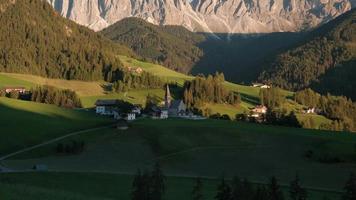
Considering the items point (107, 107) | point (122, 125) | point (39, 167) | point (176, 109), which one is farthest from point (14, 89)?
point (39, 167)

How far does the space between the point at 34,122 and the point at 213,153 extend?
36.9 metres

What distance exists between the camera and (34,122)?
118562 millimetres

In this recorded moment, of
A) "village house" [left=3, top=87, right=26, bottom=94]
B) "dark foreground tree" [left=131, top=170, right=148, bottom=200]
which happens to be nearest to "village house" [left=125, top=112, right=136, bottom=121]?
"village house" [left=3, top=87, right=26, bottom=94]

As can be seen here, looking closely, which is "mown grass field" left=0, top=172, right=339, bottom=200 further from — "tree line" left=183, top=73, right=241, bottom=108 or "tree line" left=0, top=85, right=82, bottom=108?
"tree line" left=183, top=73, right=241, bottom=108

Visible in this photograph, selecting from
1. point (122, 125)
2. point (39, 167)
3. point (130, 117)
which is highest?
point (130, 117)

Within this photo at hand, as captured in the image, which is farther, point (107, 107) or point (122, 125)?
point (107, 107)

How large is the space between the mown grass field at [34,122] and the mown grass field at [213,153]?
5.74m

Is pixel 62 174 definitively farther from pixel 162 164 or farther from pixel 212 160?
pixel 212 160

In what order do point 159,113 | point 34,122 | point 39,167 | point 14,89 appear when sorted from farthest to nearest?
point 14,89 → point 159,113 → point 34,122 → point 39,167

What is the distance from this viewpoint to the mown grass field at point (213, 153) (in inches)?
3597

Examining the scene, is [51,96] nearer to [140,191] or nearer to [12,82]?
[12,82]

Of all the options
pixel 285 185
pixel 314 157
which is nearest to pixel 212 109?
pixel 314 157

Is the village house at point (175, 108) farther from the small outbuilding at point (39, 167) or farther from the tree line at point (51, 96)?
the small outbuilding at point (39, 167)

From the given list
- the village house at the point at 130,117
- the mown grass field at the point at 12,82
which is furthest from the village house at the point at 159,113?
the mown grass field at the point at 12,82
